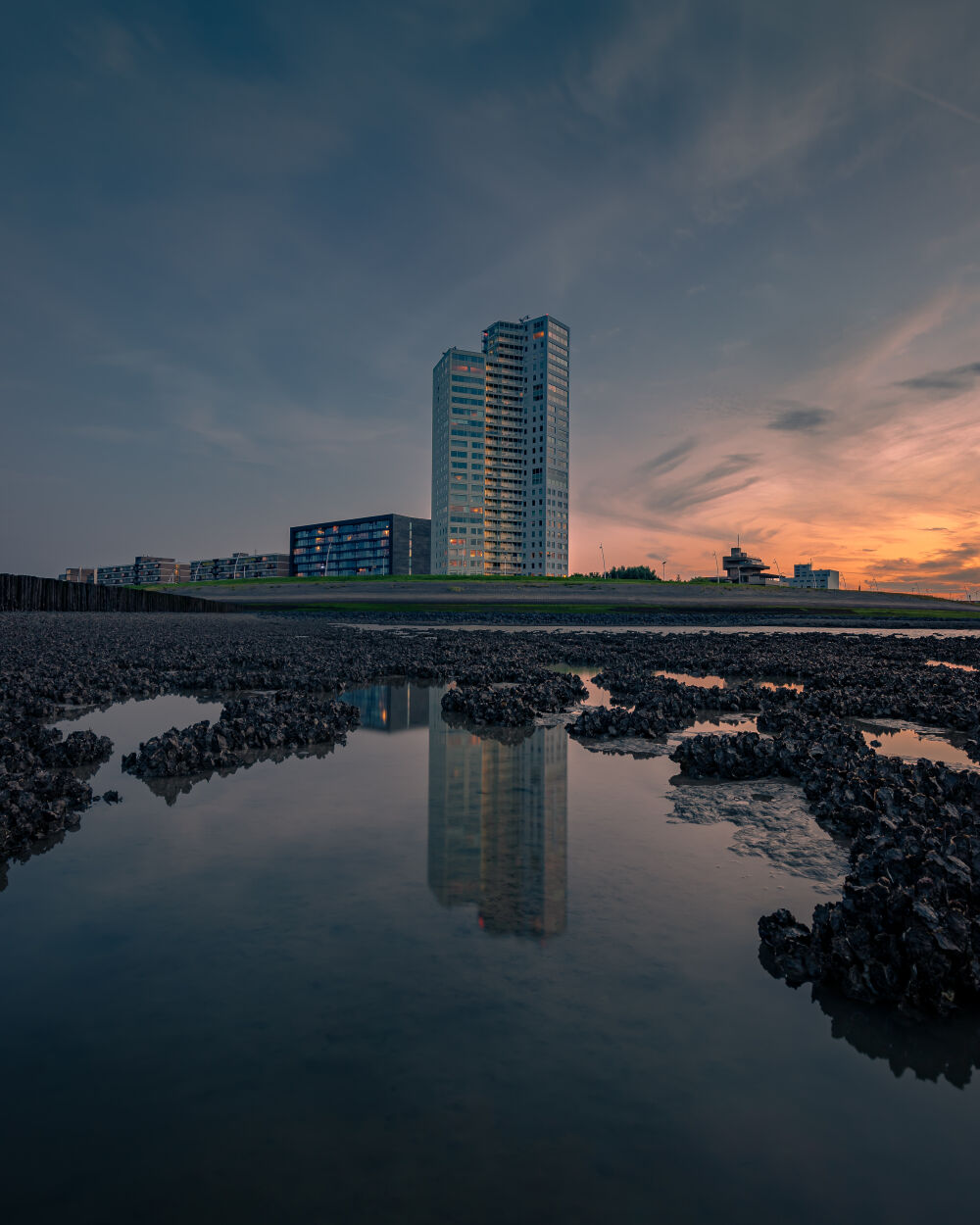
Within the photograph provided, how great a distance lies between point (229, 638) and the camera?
2566 centimetres

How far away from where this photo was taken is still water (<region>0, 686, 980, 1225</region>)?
7.18 feet

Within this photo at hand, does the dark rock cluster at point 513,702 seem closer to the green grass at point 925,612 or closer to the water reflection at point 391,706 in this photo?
the water reflection at point 391,706

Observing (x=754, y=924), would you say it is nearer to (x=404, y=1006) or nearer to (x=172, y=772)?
(x=404, y=1006)

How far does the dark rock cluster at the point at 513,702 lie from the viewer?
1066cm

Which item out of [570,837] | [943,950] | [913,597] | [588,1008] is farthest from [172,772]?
[913,597]

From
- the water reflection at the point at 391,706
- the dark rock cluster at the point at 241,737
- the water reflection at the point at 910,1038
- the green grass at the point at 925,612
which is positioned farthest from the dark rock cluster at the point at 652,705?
the green grass at the point at 925,612

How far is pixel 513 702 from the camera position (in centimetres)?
1098

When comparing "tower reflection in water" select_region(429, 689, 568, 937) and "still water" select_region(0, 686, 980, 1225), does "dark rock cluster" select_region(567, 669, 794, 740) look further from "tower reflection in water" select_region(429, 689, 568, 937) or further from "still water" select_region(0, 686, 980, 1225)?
"still water" select_region(0, 686, 980, 1225)

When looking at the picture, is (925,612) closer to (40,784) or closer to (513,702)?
(513,702)

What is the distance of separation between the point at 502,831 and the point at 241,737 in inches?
172

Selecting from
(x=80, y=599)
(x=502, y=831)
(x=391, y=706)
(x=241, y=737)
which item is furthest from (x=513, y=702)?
(x=80, y=599)

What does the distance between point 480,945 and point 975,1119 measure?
222 centimetres

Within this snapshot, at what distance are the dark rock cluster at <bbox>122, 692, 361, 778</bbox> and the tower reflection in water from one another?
1697 mm

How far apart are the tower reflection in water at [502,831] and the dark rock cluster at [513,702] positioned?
1.35 m
